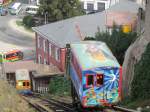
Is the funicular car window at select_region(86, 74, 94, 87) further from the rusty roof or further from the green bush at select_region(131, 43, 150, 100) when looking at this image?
the rusty roof

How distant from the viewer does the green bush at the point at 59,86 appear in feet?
132

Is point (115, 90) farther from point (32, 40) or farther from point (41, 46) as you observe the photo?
point (32, 40)

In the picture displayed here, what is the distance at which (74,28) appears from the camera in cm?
5297

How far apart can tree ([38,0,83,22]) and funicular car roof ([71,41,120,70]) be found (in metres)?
48.2

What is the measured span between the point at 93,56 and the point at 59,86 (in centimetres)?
1869

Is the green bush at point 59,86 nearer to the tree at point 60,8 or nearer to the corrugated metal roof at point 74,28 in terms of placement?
the corrugated metal roof at point 74,28

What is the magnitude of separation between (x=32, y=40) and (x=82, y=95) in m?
53.1

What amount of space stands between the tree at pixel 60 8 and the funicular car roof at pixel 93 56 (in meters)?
48.2

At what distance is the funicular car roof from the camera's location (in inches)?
904

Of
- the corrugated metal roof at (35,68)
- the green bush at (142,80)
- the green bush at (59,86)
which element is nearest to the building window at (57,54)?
the corrugated metal roof at (35,68)

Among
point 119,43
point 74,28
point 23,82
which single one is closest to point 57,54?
point 74,28

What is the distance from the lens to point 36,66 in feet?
167

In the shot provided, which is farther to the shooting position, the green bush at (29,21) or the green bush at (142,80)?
the green bush at (29,21)

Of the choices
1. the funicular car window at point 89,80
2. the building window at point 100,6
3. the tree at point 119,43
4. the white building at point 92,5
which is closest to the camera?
the funicular car window at point 89,80
